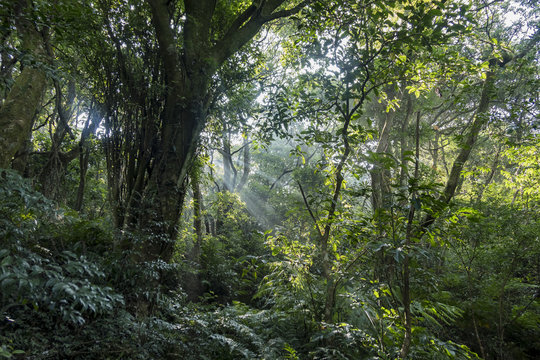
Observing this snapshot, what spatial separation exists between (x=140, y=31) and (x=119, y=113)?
1176 millimetres

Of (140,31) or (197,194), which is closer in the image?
(140,31)

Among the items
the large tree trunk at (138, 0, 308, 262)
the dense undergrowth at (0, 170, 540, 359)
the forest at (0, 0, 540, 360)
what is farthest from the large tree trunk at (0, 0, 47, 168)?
the large tree trunk at (138, 0, 308, 262)

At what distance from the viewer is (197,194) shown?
7.72 metres

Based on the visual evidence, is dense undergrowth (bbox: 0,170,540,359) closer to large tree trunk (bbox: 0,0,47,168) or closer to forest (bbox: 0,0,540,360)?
forest (bbox: 0,0,540,360)

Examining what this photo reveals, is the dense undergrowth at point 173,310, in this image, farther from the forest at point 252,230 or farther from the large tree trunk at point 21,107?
the large tree trunk at point 21,107

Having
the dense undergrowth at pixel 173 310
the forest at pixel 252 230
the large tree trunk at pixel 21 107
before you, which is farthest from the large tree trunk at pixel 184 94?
the large tree trunk at pixel 21 107

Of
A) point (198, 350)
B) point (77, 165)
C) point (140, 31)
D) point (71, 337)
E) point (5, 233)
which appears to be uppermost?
point (140, 31)

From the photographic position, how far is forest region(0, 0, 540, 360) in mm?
2322

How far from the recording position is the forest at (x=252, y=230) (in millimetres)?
2322

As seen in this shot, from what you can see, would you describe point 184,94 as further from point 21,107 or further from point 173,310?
point 173,310

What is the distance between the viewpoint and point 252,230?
345cm

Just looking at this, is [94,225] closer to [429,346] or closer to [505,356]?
[429,346]

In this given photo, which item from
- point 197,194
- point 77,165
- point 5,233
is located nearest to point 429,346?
point 5,233

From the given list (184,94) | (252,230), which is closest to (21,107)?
(184,94)
